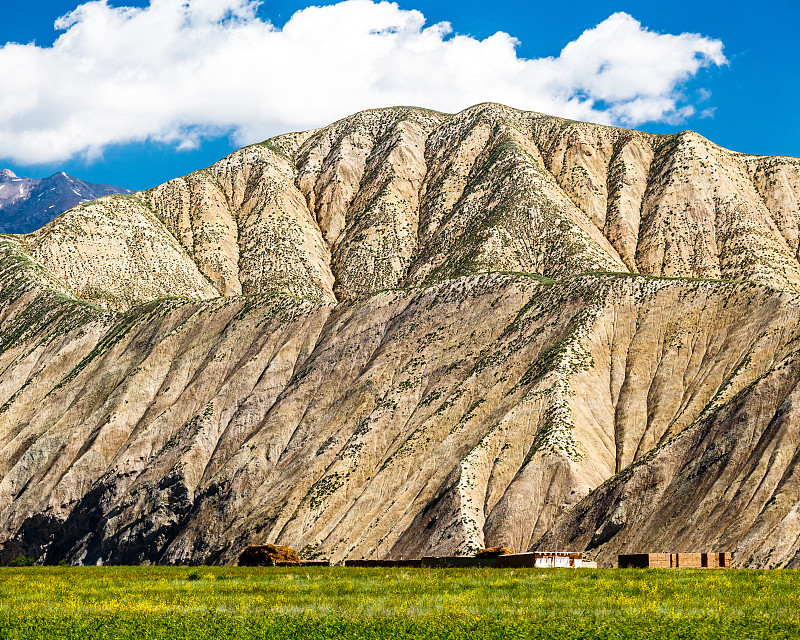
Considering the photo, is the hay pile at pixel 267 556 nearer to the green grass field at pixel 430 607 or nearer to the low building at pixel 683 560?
the green grass field at pixel 430 607

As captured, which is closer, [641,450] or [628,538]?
[628,538]

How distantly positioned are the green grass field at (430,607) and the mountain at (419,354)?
19986mm

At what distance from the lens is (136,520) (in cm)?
9494

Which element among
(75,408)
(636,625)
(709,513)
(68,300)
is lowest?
(636,625)

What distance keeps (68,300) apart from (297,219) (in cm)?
3445

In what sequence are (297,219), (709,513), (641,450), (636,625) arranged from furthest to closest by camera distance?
(297,219) → (641,450) → (709,513) → (636,625)

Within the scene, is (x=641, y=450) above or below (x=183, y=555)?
above

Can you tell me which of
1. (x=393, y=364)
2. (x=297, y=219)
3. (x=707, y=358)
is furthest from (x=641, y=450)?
(x=297, y=219)

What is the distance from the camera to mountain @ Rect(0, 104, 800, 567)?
239ft

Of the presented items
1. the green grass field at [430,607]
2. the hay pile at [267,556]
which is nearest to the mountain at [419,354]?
the hay pile at [267,556]

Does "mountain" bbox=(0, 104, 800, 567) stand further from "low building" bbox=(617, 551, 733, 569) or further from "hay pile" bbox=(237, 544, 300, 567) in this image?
"hay pile" bbox=(237, 544, 300, 567)

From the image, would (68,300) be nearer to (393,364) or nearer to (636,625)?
(393,364)

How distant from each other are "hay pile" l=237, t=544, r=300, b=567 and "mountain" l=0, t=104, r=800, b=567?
6.80m

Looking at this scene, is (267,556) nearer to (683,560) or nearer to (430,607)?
(683,560)
